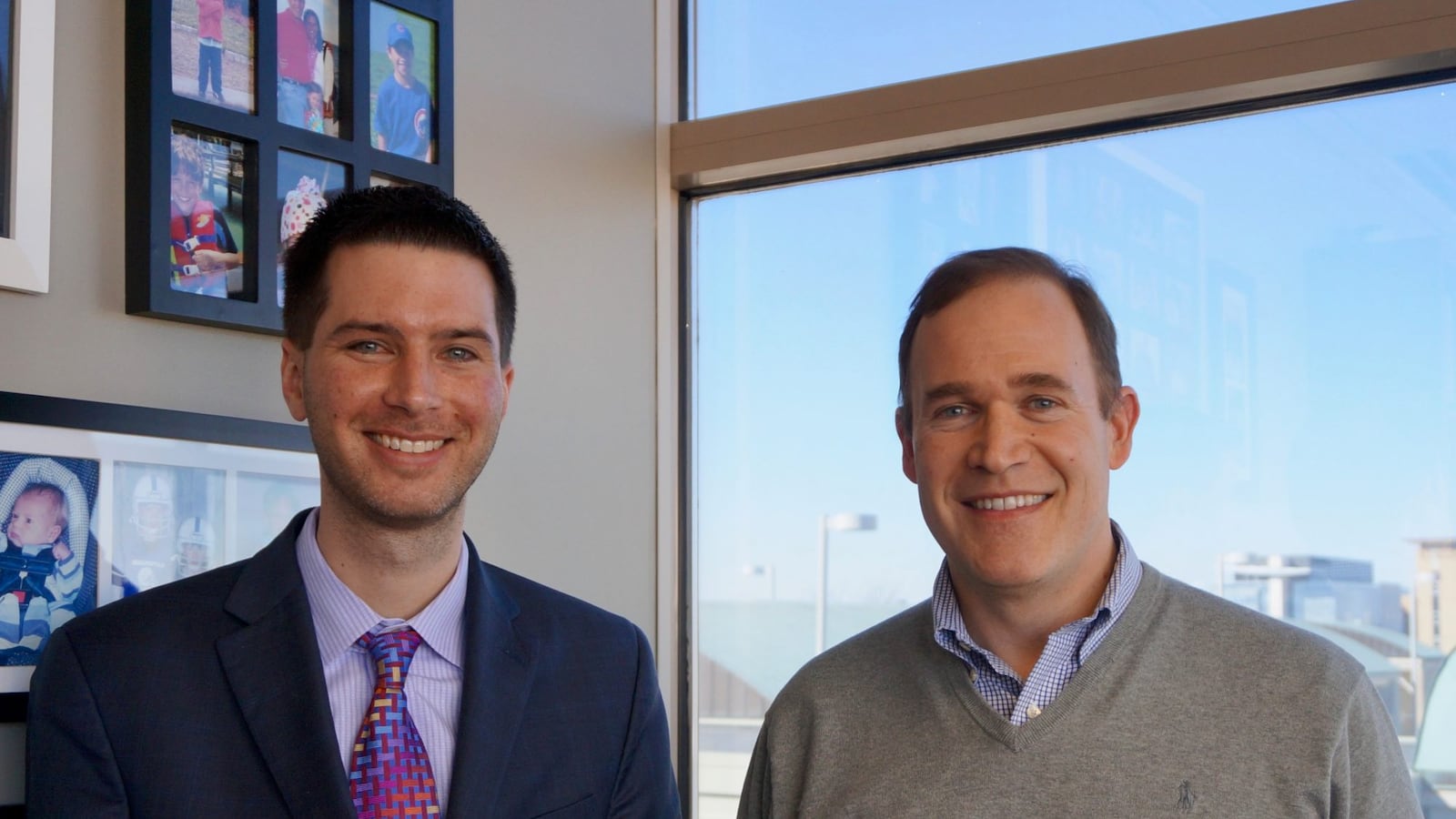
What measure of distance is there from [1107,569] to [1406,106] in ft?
5.33

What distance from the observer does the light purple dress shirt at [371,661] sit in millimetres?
1913

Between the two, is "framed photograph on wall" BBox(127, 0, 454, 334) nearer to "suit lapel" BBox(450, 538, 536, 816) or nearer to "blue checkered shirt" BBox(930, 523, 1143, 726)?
"suit lapel" BBox(450, 538, 536, 816)

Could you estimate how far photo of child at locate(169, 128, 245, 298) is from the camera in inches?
93.5

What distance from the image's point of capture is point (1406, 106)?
2934mm

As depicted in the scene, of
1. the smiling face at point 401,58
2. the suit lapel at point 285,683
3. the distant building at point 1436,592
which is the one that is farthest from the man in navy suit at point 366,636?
the distant building at point 1436,592

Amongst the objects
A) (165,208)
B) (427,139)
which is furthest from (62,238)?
(427,139)

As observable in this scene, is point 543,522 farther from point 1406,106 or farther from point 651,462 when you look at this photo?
point 1406,106

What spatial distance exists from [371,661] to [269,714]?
150mm

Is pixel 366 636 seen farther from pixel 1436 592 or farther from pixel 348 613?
pixel 1436 592

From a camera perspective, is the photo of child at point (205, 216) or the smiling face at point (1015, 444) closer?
the smiling face at point (1015, 444)

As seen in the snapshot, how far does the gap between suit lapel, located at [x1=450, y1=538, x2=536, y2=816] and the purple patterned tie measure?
1.8 inches

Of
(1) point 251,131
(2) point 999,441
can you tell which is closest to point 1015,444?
(2) point 999,441

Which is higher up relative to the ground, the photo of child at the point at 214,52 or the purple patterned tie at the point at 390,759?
the photo of child at the point at 214,52

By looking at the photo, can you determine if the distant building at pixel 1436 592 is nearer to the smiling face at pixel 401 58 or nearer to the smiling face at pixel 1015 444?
the smiling face at pixel 1015 444
